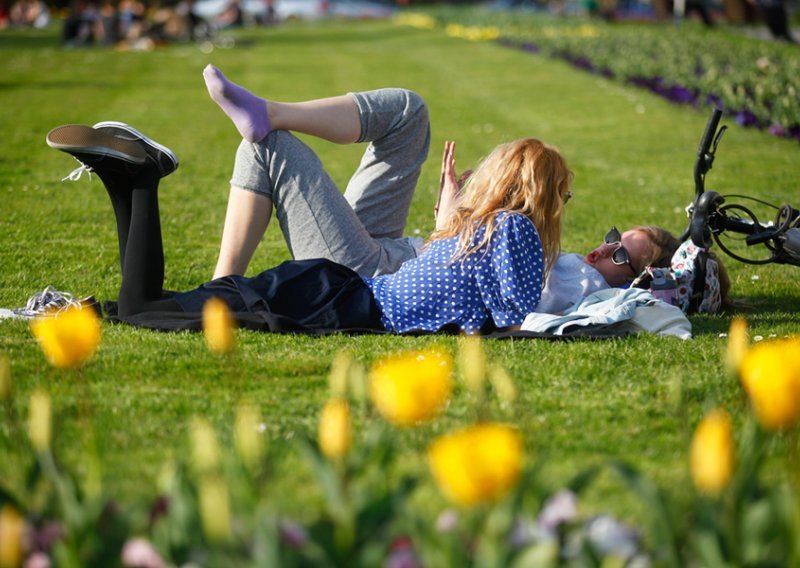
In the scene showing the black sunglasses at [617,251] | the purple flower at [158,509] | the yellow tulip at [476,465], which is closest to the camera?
the yellow tulip at [476,465]

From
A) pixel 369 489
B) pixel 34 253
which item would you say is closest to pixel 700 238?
pixel 369 489

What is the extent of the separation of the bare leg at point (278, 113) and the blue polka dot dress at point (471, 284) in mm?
679

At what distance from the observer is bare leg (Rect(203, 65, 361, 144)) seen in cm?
467

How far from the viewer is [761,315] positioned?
5273 mm

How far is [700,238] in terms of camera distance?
4832 mm

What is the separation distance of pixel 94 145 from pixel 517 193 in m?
1.74

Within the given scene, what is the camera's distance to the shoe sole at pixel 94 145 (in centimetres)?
455

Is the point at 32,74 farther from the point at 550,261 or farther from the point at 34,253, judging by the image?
the point at 550,261

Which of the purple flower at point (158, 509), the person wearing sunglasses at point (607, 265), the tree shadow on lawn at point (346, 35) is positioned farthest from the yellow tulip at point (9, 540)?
the tree shadow on lawn at point (346, 35)

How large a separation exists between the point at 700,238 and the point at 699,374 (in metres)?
0.87

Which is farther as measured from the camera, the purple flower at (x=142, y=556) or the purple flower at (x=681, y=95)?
the purple flower at (x=681, y=95)

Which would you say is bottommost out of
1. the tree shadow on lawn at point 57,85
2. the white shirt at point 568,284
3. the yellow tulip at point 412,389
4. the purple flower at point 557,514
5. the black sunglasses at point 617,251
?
the tree shadow on lawn at point 57,85

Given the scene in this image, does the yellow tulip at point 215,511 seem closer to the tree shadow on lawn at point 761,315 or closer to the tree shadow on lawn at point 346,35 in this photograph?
the tree shadow on lawn at point 761,315

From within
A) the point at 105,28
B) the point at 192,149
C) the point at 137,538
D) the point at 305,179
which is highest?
the point at 137,538
